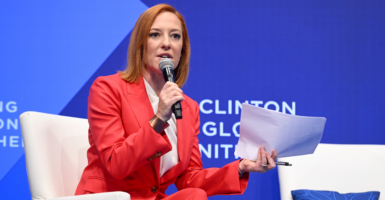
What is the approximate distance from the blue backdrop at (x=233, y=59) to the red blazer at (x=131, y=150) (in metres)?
0.93

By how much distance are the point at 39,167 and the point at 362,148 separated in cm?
177

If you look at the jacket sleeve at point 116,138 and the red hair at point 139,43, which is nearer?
the jacket sleeve at point 116,138

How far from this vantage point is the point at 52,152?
1.70 m

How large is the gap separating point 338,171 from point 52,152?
61.6 inches

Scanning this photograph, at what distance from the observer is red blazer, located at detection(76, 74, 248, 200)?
1.37 meters

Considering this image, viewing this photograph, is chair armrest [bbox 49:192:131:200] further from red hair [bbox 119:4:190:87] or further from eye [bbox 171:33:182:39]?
eye [bbox 171:33:182:39]

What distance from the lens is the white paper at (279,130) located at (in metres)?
1.41

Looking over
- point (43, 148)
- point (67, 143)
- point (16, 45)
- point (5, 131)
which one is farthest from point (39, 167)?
point (16, 45)

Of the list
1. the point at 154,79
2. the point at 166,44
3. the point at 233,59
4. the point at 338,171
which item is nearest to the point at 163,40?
the point at 166,44

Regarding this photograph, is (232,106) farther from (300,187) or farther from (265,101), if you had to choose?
(300,187)

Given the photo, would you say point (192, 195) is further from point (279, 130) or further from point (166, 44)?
point (166, 44)

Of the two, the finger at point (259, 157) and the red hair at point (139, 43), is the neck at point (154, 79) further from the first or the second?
the finger at point (259, 157)

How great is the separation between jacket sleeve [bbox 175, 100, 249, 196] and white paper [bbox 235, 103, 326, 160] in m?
0.17

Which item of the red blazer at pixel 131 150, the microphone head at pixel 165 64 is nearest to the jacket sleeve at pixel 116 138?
the red blazer at pixel 131 150
